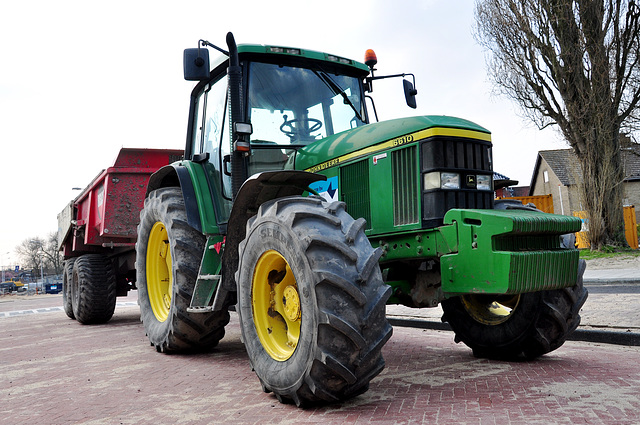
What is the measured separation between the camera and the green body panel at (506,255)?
4074 mm

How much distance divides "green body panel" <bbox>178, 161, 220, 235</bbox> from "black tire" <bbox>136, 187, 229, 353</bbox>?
10.4 inches

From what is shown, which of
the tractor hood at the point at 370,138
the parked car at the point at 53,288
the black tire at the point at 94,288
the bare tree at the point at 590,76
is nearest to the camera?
the tractor hood at the point at 370,138

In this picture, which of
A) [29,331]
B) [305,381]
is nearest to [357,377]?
[305,381]

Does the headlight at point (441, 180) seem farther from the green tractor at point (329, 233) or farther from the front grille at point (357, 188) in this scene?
the front grille at point (357, 188)

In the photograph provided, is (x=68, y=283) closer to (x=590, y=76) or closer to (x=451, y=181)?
(x=451, y=181)

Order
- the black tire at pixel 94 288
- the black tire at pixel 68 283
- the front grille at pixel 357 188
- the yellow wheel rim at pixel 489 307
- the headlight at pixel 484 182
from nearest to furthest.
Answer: the headlight at pixel 484 182, the front grille at pixel 357 188, the yellow wheel rim at pixel 489 307, the black tire at pixel 94 288, the black tire at pixel 68 283

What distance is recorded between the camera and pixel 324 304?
3.62 meters

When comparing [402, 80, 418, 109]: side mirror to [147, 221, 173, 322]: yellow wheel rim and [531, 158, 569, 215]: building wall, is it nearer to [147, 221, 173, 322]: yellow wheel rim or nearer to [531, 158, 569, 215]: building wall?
[147, 221, 173, 322]: yellow wheel rim

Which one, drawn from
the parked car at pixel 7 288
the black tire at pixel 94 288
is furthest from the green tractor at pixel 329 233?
the parked car at pixel 7 288

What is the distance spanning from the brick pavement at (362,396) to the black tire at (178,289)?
0.74 ft

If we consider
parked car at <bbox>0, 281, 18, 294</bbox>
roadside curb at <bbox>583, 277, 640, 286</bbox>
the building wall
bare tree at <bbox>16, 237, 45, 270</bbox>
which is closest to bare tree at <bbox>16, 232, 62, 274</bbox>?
bare tree at <bbox>16, 237, 45, 270</bbox>

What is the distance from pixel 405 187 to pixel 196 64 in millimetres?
2147

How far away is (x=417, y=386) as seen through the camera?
4.49 m

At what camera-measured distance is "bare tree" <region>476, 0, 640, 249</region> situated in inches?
797
